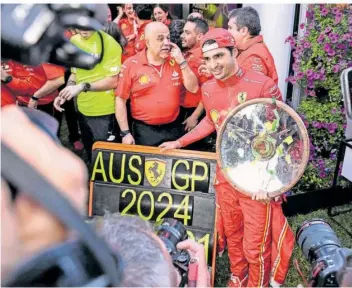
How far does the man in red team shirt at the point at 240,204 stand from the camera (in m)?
2.14

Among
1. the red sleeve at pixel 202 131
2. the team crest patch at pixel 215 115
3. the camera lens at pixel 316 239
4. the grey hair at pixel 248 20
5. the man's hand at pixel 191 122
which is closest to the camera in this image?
the camera lens at pixel 316 239

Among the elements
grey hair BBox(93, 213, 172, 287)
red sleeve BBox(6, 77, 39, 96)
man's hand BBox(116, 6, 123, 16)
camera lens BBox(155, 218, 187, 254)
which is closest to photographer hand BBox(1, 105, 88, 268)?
grey hair BBox(93, 213, 172, 287)

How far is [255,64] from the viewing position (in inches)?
99.3

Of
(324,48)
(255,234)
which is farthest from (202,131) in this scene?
(324,48)

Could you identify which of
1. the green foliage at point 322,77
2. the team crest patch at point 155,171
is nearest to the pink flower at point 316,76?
the green foliage at point 322,77

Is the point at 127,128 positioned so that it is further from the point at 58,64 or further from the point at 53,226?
the point at 53,226

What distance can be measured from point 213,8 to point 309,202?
2.33 meters

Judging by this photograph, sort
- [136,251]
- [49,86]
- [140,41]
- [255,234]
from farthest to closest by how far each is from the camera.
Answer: [140,41] → [49,86] → [255,234] → [136,251]

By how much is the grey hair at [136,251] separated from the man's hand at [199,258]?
1.01ft

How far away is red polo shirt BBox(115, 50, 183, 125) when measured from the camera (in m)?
2.58

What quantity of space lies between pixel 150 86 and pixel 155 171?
521 mm

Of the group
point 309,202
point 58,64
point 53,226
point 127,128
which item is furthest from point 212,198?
point 53,226

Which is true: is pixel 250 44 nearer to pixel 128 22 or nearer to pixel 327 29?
pixel 327 29

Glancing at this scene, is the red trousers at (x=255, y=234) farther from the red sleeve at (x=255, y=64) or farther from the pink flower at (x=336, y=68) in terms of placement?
the pink flower at (x=336, y=68)
